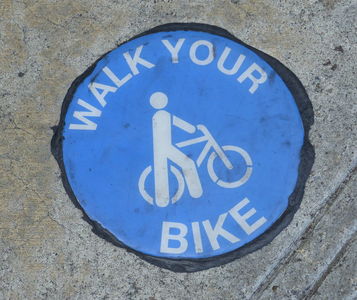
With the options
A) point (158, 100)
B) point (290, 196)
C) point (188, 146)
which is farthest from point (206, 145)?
point (290, 196)

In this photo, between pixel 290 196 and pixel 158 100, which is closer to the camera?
pixel 290 196

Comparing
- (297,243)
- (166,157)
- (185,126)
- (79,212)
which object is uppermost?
(185,126)

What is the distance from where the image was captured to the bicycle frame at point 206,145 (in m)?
2.60

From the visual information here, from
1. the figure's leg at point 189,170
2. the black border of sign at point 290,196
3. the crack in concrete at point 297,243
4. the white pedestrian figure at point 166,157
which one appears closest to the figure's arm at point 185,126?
the white pedestrian figure at point 166,157

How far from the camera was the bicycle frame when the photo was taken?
2.60 m

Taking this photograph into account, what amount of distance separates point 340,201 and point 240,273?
0.60m

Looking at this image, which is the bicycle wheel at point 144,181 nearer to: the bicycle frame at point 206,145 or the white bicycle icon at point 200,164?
the white bicycle icon at point 200,164

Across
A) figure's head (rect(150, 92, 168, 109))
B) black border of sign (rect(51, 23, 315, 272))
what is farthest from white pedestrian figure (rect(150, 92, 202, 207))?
black border of sign (rect(51, 23, 315, 272))

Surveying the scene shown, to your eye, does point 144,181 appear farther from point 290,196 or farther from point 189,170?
point 290,196

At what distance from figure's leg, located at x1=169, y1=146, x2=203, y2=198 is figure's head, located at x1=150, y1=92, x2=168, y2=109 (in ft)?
0.74

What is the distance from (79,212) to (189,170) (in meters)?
0.58

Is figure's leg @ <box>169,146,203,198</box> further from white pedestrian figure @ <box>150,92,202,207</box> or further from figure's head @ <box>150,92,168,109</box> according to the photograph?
figure's head @ <box>150,92,168,109</box>

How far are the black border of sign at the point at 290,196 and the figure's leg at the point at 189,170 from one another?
33 cm

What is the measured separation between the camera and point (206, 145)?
2.61 metres
